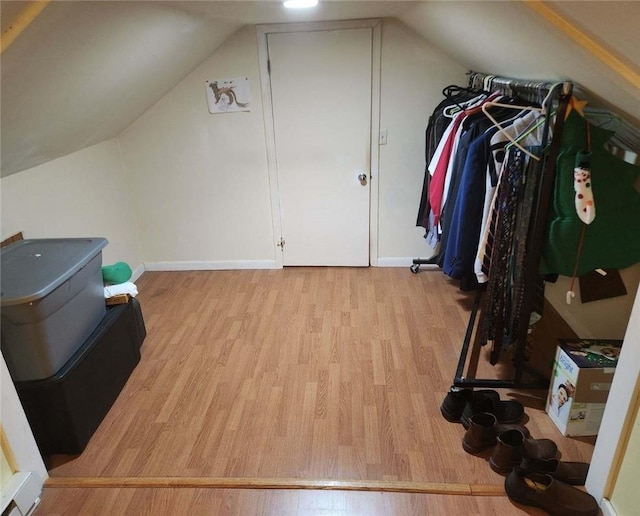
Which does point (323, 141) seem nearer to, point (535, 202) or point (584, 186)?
point (535, 202)

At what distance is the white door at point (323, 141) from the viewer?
302 cm

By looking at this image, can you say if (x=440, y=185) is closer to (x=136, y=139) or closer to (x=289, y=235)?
(x=289, y=235)

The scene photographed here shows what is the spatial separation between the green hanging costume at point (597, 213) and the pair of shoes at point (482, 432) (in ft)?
2.28

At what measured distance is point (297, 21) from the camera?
2861 mm

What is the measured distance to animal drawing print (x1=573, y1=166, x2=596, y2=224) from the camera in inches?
64.5

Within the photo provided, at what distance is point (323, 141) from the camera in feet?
10.7

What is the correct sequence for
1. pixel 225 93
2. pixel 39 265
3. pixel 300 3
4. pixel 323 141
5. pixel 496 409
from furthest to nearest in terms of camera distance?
pixel 323 141, pixel 225 93, pixel 300 3, pixel 496 409, pixel 39 265

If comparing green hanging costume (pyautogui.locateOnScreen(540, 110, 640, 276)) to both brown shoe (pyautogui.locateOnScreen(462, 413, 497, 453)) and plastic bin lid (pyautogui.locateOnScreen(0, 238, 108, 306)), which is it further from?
plastic bin lid (pyautogui.locateOnScreen(0, 238, 108, 306))

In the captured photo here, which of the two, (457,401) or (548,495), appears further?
(457,401)

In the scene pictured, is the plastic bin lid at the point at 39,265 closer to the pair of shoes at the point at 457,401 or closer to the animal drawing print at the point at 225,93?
the animal drawing print at the point at 225,93

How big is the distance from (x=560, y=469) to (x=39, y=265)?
223cm

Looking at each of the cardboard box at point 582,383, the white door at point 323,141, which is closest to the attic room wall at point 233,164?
the white door at point 323,141

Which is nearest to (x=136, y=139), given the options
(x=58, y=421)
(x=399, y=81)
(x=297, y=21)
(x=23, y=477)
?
(x=297, y=21)

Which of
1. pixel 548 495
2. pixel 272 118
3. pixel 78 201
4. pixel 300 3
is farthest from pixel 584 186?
pixel 78 201
